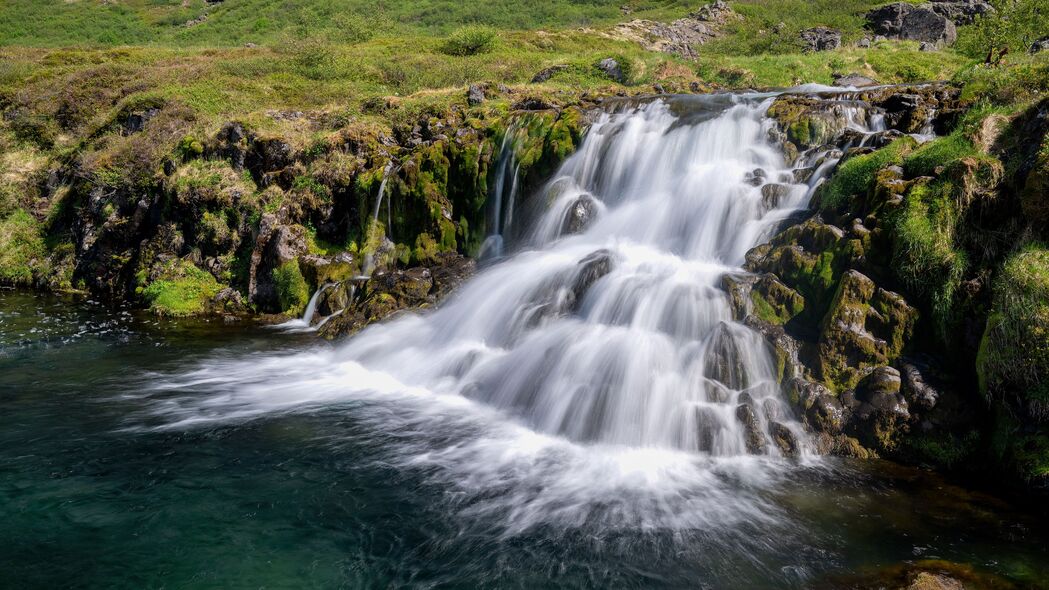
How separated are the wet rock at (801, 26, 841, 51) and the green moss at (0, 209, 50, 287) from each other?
42.5m

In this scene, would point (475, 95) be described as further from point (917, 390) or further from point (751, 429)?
point (917, 390)

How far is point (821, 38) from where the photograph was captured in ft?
125

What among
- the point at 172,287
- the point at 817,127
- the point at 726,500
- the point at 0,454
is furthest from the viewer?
the point at 172,287

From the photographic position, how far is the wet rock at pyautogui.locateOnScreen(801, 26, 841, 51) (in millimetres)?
36847

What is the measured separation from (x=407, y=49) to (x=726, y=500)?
37.8 metres

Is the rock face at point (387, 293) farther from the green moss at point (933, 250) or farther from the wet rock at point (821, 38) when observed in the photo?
the wet rock at point (821, 38)

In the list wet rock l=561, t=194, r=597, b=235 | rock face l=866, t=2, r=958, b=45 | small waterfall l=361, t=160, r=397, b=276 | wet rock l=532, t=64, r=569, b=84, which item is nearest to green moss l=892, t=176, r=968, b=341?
wet rock l=561, t=194, r=597, b=235

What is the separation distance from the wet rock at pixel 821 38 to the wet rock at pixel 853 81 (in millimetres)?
12183

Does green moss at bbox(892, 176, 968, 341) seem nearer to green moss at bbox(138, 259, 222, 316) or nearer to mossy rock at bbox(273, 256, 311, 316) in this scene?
mossy rock at bbox(273, 256, 311, 316)

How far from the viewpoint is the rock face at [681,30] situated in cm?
4891

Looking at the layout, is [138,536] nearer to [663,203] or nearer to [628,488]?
[628,488]

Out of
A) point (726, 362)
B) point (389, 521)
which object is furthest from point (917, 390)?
point (389, 521)

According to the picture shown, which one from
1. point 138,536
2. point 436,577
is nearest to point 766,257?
point 436,577

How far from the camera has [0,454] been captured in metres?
7.89
